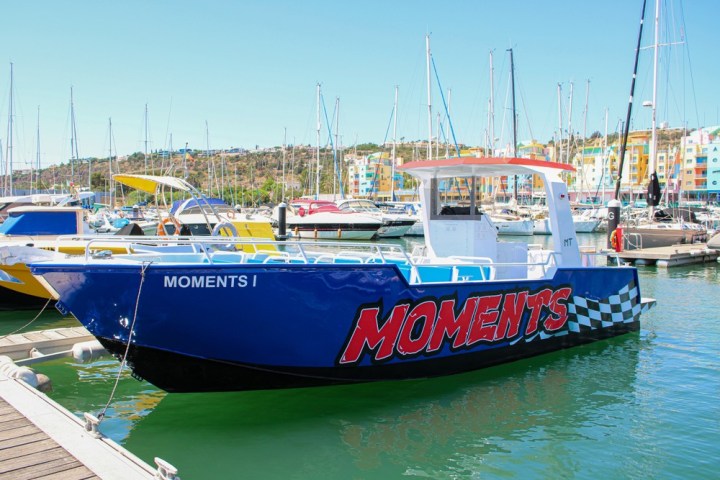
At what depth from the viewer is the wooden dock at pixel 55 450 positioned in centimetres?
489

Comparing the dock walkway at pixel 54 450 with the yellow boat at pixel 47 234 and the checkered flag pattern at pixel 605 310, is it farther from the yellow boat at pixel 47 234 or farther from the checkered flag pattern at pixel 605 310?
the checkered flag pattern at pixel 605 310

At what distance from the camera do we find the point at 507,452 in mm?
6852

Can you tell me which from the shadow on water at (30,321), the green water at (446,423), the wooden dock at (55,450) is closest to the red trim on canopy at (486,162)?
the green water at (446,423)

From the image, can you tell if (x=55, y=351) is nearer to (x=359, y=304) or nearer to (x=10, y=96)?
(x=359, y=304)

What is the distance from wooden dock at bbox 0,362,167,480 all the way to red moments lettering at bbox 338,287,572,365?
293cm

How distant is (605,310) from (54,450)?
29.2 feet

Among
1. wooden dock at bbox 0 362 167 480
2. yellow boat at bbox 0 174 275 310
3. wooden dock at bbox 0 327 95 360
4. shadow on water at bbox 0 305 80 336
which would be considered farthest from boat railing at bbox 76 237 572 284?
shadow on water at bbox 0 305 80 336

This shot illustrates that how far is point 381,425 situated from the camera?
747 cm

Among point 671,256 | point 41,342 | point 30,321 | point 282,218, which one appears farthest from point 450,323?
point 282,218

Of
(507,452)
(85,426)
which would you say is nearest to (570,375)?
(507,452)

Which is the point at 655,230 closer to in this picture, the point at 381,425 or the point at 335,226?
the point at 335,226

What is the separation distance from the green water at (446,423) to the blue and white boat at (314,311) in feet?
1.34

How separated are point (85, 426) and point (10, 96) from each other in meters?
45.4

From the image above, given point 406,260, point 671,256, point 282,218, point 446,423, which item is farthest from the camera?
point 282,218
